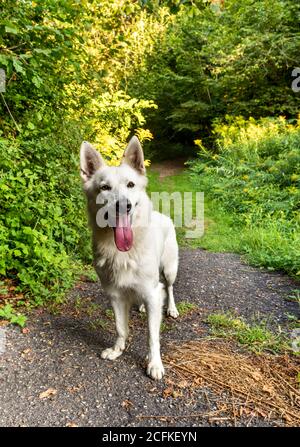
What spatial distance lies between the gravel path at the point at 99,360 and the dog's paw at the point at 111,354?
0.05 metres

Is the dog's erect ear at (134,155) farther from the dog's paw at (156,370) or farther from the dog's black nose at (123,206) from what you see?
the dog's paw at (156,370)

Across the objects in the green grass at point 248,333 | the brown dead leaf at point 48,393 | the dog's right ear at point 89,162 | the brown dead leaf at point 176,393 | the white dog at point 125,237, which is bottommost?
the brown dead leaf at point 176,393

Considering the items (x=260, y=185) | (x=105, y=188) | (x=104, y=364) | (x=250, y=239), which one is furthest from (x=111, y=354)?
(x=260, y=185)

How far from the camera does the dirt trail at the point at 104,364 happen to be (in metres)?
2.23

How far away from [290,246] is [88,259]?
2.87 metres

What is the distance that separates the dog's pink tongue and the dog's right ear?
1.58 feet

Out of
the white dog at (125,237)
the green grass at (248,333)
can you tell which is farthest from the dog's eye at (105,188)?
the green grass at (248,333)

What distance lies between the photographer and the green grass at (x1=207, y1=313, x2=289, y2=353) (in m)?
2.87

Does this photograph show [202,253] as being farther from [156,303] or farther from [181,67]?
[181,67]

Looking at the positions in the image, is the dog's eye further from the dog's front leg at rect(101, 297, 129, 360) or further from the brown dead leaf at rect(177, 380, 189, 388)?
the brown dead leaf at rect(177, 380, 189, 388)

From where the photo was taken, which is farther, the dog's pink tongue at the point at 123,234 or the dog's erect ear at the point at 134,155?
the dog's erect ear at the point at 134,155

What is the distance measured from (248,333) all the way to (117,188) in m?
1.72
